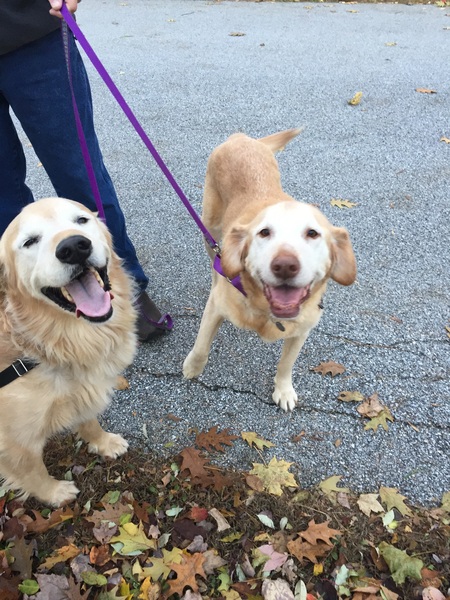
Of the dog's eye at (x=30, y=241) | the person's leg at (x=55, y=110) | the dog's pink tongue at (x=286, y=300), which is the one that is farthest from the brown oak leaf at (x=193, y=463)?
the person's leg at (x=55, y=110)

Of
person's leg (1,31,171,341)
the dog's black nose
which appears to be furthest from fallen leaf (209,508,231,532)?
person's leg (1,31,171,341)

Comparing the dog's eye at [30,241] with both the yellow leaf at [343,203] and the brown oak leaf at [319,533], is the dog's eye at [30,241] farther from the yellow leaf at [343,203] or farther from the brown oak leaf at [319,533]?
the yellow leaf at [343,203]

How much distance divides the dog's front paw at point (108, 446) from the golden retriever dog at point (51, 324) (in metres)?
A: 0.34

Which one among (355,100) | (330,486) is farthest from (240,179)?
(355,100)

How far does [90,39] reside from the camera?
801 centimetres

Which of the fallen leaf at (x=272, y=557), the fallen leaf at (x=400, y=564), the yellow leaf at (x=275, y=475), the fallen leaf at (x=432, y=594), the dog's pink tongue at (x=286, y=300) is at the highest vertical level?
the dog's pink tongue at (x=286, y=300)

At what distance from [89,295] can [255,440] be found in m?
1.30

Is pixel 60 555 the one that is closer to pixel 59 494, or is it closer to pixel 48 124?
pixel 59 494

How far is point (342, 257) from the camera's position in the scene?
2.08 meters

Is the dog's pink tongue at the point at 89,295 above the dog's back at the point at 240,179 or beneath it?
above

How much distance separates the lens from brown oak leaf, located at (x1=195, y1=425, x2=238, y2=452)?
7.70ft

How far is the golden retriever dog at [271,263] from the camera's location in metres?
1.92

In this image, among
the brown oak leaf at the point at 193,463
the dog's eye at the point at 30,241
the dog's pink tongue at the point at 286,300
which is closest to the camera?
the dog's eye at the point at 30,241

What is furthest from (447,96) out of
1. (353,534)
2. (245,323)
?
(353,534)
